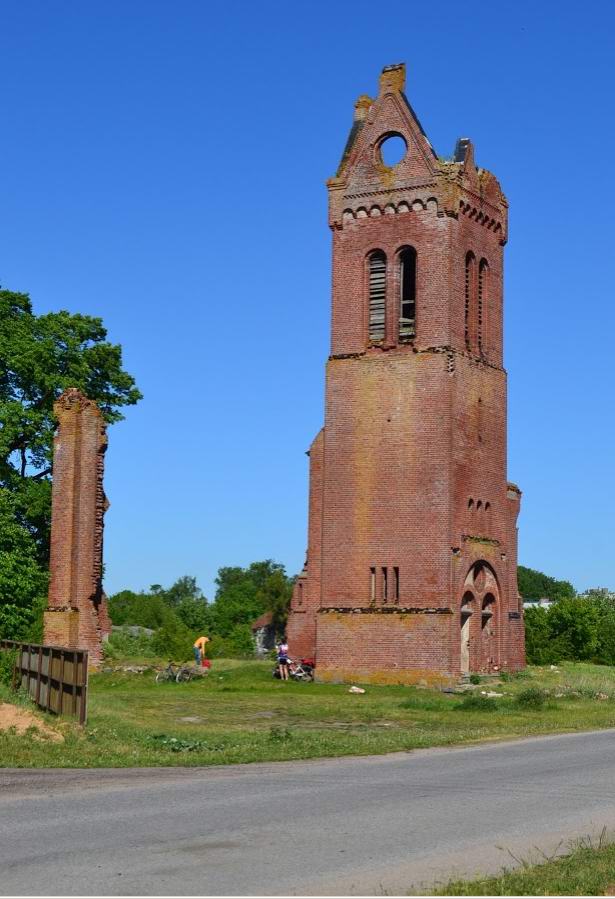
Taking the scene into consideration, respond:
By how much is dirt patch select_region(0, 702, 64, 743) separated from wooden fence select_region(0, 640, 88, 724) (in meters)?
0.72

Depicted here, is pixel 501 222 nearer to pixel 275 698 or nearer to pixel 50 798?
pixel 275 698

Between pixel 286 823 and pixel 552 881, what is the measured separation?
3008 mm

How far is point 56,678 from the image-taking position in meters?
21.2

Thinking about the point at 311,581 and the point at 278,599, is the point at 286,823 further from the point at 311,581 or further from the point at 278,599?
the point at 278,599

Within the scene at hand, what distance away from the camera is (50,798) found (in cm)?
1319

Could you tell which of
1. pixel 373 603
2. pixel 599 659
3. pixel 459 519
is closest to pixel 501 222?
pixel 459 519

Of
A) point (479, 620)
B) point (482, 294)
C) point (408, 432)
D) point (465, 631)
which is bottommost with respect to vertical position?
point (465, 631)

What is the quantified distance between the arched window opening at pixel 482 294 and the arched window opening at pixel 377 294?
3.36m

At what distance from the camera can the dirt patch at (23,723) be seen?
1838 cm

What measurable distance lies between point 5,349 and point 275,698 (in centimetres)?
1773

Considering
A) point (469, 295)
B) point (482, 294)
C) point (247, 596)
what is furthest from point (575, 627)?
point (247, 596)

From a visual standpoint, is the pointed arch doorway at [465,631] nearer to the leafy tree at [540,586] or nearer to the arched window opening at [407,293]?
the arched window opening at [407,293]

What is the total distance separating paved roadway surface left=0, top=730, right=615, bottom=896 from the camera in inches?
362

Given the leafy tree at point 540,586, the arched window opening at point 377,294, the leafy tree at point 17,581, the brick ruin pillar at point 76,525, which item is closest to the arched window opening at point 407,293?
the arched window opening at point 377,294
